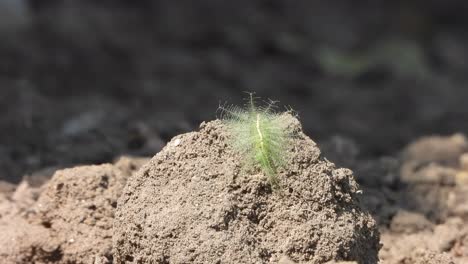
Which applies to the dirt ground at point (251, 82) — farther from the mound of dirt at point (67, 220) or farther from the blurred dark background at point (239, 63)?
the mound of dirt at point (67, 220)

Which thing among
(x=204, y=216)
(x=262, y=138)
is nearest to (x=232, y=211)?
(x=204, y=216)

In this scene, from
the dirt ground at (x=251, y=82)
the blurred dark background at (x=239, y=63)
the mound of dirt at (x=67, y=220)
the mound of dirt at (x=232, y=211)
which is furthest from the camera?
the blurred dark background at (x=239, y=63)

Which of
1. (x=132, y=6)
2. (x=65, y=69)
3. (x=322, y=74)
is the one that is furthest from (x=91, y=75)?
(x=322, y=74)

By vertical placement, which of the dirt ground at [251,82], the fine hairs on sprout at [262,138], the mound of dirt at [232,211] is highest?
the dirt ground at [251,82]

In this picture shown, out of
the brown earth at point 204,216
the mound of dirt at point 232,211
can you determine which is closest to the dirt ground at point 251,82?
the brown earth at point 204,216

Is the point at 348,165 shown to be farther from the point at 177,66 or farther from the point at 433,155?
the point at 177,66

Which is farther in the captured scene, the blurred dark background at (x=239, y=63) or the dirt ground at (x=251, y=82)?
A: the blurred dark background at (x=239, y=63)
